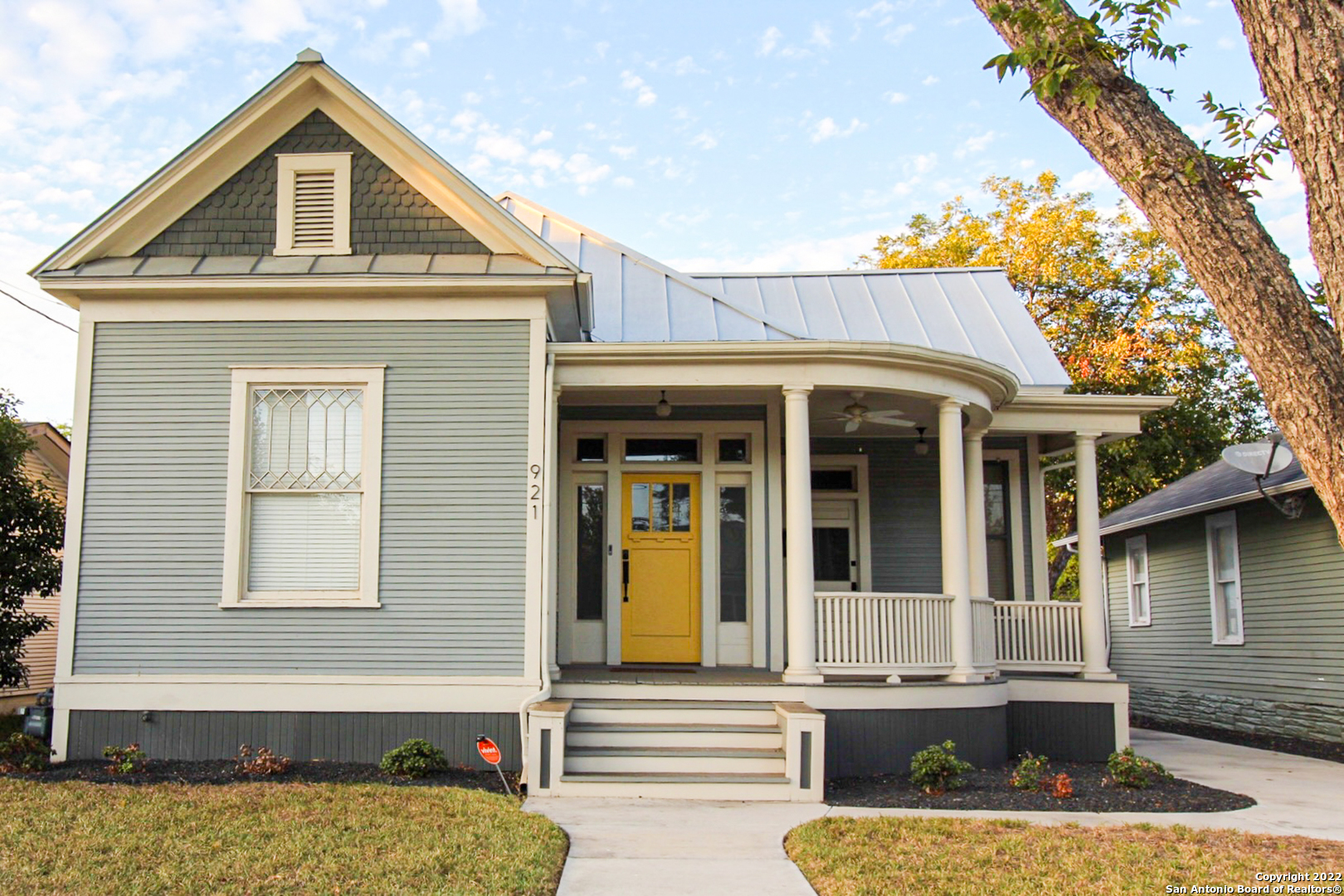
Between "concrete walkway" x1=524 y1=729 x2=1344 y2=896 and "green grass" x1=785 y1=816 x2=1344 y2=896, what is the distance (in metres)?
0.27

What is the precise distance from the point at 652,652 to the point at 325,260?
15.4 feet

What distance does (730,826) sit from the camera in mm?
7090

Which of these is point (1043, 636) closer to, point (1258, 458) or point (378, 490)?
point (1258, 458)

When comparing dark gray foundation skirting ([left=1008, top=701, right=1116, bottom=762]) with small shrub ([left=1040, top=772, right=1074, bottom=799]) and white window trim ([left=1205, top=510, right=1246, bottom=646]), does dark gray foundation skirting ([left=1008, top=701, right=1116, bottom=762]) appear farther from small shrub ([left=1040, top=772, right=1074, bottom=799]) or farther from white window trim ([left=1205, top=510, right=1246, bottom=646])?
white window trim ([left=1205, top=510, right=1246, bottom=646])

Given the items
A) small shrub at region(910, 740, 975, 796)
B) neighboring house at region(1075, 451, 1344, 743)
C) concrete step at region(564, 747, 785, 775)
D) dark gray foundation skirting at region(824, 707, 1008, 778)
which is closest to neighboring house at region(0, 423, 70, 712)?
concrete step at region(564, 747, 785, 775)

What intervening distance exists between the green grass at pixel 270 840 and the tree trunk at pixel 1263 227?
3910 mm

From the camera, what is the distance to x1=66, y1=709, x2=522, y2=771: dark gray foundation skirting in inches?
346

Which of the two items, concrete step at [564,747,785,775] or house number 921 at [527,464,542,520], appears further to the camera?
house number 921 at [527,464,542,520]

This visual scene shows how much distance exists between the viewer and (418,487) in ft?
30.0

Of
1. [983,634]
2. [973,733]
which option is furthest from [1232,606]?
[973,733]

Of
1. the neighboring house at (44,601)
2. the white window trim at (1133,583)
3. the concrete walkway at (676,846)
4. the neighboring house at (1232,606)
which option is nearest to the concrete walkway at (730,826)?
the concrete walkway at (676,846)

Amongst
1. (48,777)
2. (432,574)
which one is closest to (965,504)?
(432,574)

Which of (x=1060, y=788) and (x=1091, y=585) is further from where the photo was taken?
(x=1091, y=585)

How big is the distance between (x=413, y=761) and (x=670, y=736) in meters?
1.94
